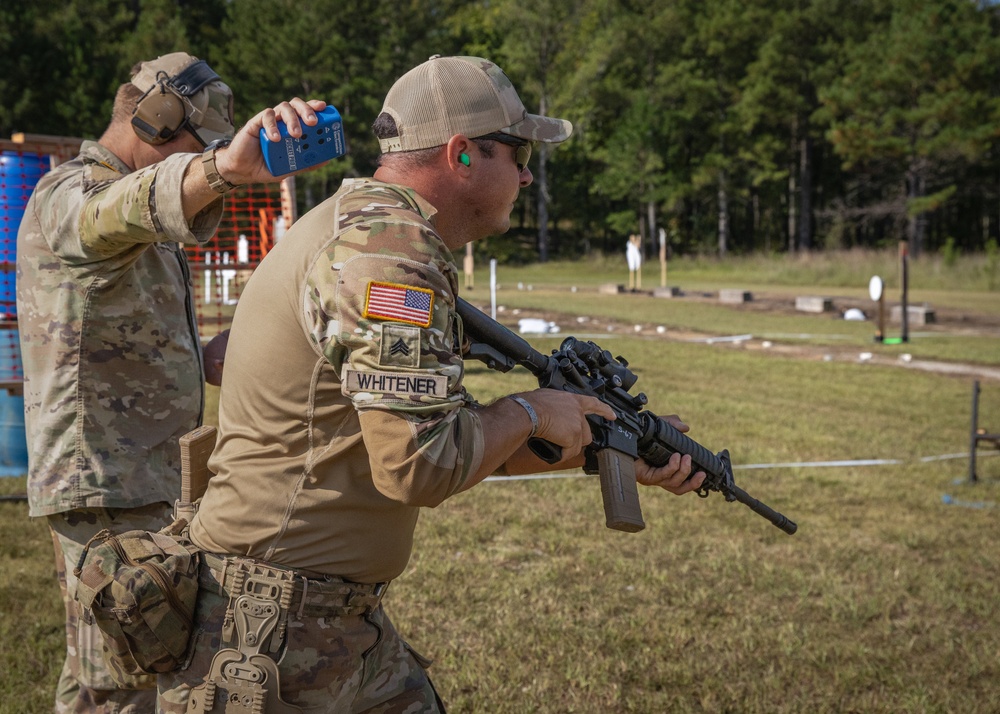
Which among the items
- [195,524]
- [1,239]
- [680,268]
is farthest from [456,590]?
[680,268]

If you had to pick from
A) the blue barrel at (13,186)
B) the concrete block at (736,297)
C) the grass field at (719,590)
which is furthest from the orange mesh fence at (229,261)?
the concrete block at (736,297)

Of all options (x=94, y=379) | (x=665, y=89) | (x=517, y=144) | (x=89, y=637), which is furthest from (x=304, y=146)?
(x=665, y=89)

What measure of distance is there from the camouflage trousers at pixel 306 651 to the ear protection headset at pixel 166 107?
1.49 meters

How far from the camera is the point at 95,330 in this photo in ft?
9.91

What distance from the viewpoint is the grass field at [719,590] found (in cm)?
441

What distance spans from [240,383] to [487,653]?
2.91m

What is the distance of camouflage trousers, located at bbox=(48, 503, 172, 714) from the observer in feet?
9.95

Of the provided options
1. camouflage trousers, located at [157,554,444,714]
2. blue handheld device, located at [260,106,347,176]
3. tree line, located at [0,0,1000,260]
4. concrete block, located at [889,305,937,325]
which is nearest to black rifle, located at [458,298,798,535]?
blue handheld device, located at [260,106,347,176]

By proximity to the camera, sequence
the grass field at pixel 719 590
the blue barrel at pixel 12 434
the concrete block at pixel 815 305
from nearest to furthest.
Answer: the grass field at pixel 719 590, the blue barrel at pixel 12 434, the concrete block at pixel 815 305

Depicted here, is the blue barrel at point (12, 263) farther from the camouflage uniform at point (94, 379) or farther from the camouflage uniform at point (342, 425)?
the camouflage uniform at point (342, 425)

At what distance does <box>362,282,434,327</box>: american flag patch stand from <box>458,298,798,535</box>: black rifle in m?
0.45

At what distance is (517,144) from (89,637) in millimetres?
2045

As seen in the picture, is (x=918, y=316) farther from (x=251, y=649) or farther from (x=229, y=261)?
(x=251, y=649)

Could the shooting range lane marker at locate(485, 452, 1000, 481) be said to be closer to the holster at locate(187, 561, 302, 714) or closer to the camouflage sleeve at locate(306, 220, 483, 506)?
the holster at locate(187, 561, 302, 714)
